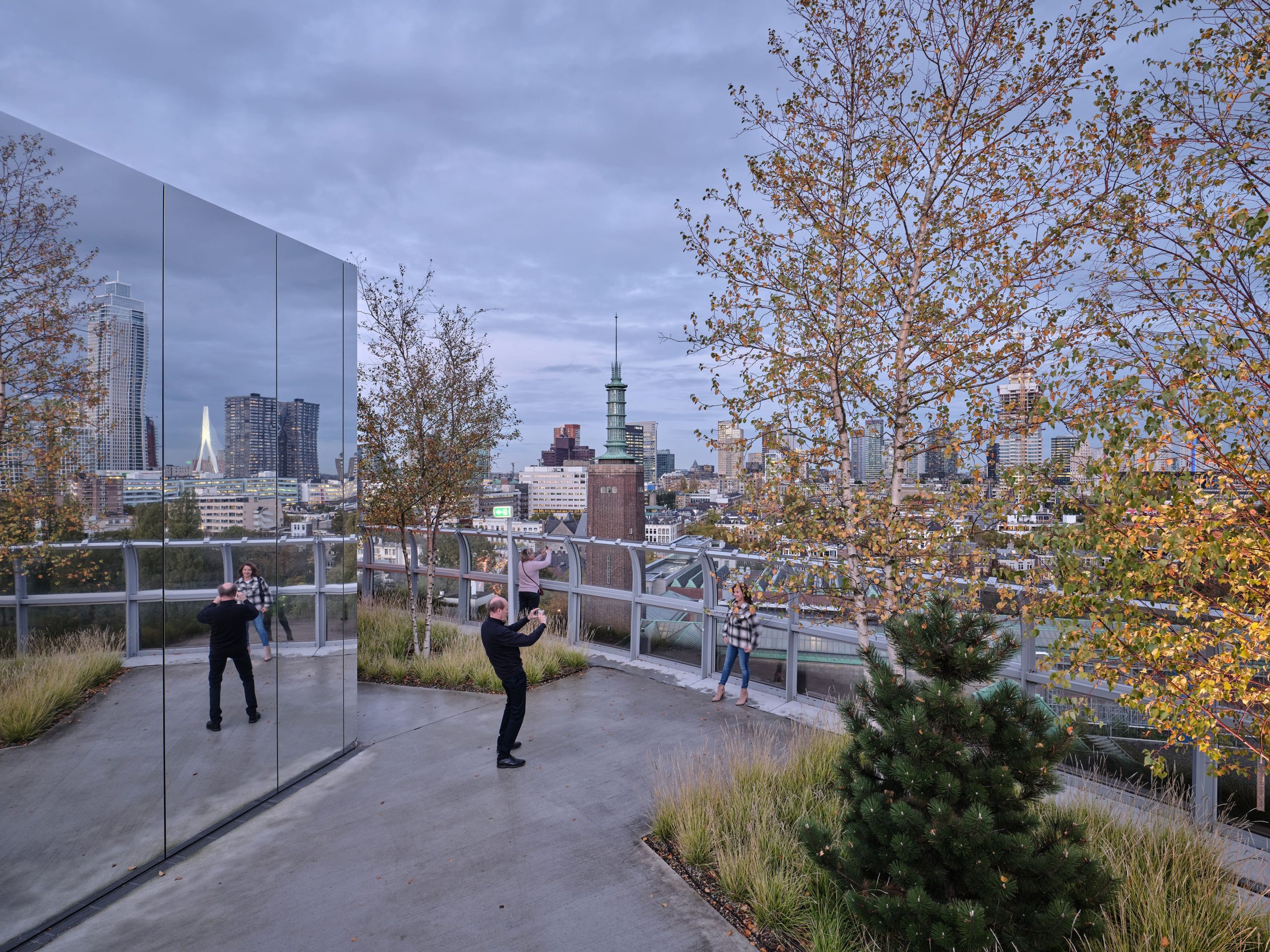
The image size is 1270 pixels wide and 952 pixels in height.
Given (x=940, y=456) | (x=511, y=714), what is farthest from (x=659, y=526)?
(x=940, y=456)

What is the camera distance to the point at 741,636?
7949 mm

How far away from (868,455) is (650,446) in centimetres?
8120

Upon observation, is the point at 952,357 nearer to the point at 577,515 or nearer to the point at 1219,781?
the point at 1219,781

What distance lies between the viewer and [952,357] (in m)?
5.43

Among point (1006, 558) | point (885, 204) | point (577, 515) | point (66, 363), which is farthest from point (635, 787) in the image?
point (577, 515)

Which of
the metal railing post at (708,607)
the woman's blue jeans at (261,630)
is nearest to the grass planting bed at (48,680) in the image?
the woman's blue jeans at (261,630)

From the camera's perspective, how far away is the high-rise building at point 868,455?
592cm

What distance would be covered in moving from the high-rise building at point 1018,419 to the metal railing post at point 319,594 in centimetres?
557

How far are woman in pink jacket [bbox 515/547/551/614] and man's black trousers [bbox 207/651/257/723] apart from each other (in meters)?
4.85

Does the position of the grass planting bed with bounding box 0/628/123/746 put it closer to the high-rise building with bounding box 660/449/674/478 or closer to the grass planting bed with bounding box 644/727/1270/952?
the grass planting bed with bounding box 644/727/1270/952

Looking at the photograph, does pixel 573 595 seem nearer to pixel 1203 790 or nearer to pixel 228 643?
pixel 228 643

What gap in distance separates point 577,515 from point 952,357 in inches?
2938

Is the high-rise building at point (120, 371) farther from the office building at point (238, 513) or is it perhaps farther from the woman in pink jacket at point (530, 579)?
the woman in pink jacket at point (530, 579)

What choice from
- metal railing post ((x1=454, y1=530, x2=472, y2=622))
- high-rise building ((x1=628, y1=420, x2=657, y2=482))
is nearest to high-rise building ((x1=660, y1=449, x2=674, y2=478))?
high-rise building ((x1=628, y1=420, x2=657, y2=482))
